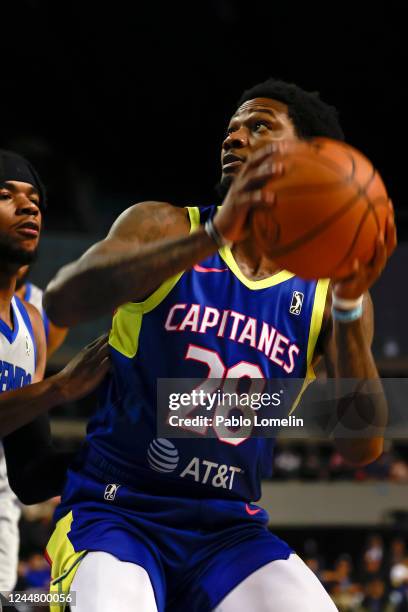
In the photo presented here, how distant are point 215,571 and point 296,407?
2.09 feet

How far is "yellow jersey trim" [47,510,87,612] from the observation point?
2389mm

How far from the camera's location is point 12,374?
3809 millimetres

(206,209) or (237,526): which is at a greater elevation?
(206,209)

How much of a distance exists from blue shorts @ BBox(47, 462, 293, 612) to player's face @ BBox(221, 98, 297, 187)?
1.01 m

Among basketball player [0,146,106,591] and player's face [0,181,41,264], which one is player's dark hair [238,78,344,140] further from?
player's face [0,181,41,264]

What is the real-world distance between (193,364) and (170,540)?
515 millimetres

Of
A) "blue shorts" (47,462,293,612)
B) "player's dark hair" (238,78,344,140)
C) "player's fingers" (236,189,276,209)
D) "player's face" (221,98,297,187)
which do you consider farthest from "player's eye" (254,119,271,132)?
"blue shorts" (47,462,293,612)

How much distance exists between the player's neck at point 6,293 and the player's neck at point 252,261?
1.36 m

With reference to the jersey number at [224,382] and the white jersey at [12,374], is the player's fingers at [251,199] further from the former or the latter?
the white jersey at [12,374]

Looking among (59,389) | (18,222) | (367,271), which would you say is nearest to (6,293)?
(18,222)

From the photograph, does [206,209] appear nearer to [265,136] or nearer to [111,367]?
[265,136]

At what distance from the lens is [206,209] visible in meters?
2.78

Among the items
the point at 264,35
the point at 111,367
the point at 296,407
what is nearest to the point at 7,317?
the point at 111,367

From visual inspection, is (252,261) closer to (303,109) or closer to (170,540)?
(303,109)
